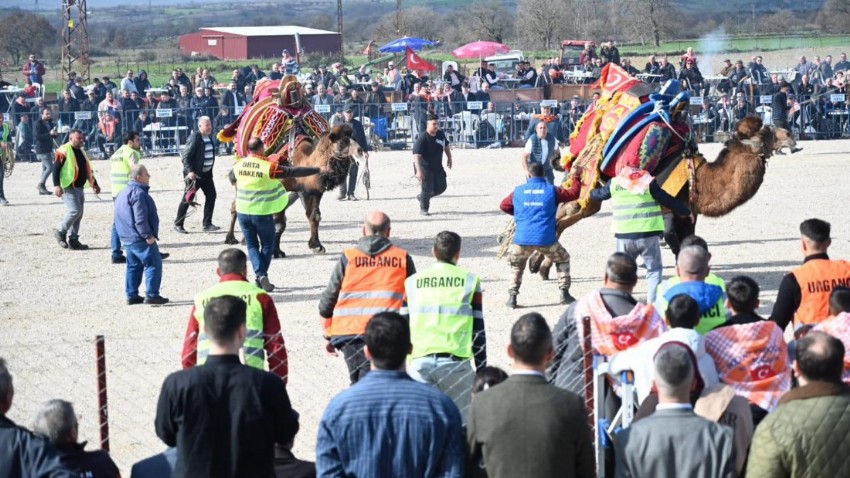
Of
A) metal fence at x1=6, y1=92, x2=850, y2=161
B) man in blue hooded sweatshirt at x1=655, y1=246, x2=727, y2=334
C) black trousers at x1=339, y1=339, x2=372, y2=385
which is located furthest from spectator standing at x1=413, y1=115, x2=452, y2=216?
man in blue hooded sweatshirt at x1=655, y1=246, x2=727, y2=334

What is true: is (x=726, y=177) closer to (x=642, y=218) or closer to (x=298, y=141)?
(x=642, y=218)

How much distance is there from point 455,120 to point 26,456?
27715mm

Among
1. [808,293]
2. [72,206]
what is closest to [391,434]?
[808,293]

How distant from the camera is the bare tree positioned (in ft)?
215

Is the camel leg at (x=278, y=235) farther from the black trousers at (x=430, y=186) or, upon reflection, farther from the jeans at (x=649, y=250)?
the jeans at (x=649, y=250)

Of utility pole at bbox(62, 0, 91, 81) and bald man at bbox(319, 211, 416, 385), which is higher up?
utility pole at bbox(62, 0, 91, 81)

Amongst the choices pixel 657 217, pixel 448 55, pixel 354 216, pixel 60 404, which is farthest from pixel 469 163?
pixel 448 55

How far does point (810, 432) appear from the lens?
17.9 ft

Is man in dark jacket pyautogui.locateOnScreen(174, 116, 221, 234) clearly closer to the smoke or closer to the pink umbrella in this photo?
the pink umbrella

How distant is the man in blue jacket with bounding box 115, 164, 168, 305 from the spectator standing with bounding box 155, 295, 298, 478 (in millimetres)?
8017

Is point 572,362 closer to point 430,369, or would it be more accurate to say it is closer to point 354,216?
point 430,369

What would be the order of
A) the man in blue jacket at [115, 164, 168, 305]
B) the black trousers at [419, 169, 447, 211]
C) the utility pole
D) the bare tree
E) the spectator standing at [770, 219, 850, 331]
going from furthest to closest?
the bare tree < the utility pole < the black trousers at [419, 169, 447, 211] < the man in blue jacket at [115, 164, 168, 305] < the spectator standing at [770, 219, 850, 331]

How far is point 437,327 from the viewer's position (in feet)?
25.0

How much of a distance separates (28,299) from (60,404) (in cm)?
905
